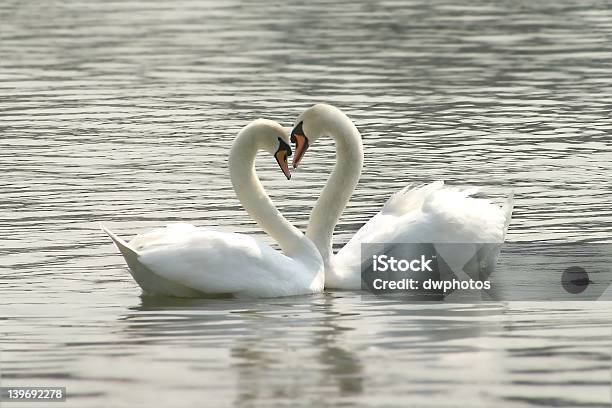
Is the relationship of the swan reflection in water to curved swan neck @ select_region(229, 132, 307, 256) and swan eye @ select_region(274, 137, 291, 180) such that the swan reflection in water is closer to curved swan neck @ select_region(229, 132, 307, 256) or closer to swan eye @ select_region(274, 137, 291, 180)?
curved swan neck @ select_region(229, 132, 307, 256)

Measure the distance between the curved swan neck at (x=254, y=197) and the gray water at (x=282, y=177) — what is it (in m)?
0.67

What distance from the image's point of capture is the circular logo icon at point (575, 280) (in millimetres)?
11949

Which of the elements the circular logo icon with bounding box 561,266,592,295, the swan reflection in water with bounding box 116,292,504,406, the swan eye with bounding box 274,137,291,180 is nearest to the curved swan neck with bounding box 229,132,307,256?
the swan eye with bounding box 274,137,291,180

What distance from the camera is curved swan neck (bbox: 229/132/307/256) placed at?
12.4 meters

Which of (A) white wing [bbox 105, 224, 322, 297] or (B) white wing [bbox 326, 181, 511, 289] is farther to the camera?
(B) white wing [bbox 326, 181, 511, 289]

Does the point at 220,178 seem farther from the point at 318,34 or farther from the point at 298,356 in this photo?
the point at 318,34

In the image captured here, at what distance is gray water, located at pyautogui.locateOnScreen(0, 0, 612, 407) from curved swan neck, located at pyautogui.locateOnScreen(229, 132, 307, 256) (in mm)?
670

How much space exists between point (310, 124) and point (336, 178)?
20.5 inches

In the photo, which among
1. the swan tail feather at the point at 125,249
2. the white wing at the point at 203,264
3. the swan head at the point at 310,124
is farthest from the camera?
the swan head at the point at 310,124

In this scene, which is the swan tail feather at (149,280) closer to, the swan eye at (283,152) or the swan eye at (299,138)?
the swan eye at (283,152)

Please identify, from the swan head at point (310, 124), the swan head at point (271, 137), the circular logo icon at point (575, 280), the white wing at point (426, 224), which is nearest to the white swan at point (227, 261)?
the swan head at point (271, 137)

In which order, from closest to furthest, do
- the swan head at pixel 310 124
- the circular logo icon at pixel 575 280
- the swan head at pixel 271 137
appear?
the circular logo icon at pixel 575 280
the swan head at pixel 271 137
the swan head at pixel 310 124

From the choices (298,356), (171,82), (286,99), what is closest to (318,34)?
(171,82)

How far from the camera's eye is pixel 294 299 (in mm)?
11867
